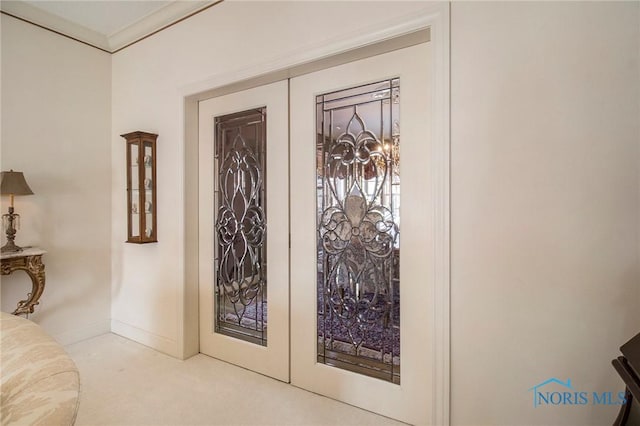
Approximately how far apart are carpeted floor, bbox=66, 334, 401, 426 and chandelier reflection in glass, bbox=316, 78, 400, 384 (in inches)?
11.6

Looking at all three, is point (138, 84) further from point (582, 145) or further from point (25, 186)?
point (582, 145)

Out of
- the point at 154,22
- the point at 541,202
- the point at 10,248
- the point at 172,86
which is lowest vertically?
the point at 10,248

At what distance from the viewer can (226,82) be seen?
2.18 metres

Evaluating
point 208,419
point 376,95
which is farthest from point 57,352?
point 376,95

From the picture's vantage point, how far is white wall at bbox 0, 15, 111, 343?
8.04ft

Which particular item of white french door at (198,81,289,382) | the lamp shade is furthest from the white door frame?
the lamp shade

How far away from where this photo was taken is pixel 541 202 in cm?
132

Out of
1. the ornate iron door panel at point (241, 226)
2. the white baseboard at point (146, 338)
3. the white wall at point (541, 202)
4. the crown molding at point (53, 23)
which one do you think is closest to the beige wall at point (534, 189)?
the white wall at point (541, 202)

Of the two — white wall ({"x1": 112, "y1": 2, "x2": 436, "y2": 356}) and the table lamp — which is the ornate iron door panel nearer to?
white wall ({"x1": 112, "y1": 2, "x2": 436, "y2": 356})

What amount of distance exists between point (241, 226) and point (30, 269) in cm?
163

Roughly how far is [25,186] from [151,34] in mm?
1562

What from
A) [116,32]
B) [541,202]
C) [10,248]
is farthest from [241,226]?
[116,32]

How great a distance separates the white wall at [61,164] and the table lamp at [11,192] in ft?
0.42

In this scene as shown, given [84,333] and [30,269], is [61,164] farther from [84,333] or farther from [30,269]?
[84,333]
